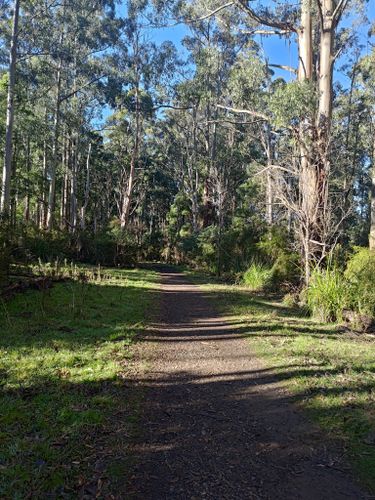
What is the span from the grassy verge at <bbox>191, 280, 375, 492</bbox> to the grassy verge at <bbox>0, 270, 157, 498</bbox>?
5.91ft

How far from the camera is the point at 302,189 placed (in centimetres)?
1041

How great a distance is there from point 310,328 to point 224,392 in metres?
3.59

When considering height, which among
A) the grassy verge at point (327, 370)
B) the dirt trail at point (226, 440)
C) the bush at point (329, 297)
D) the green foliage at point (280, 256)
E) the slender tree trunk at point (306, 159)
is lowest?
the dirt trail at point (226, 440)

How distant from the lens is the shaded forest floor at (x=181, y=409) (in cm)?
292

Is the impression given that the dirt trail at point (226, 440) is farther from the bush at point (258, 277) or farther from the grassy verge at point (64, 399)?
the bush at point (258, 277)

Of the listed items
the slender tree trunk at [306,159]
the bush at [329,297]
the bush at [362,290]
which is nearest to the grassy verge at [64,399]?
the bush at [329,297]

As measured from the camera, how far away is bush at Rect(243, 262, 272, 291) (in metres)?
13.3

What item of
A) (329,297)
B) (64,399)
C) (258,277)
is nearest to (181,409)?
(64,399)

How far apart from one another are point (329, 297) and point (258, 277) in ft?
16.6

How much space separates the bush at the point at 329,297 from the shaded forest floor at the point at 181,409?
106 cm

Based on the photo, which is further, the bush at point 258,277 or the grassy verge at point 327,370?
the bush at point 258,277

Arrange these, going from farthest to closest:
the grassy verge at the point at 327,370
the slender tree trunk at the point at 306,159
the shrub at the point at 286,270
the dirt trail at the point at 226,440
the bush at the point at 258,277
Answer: the bush at the point at 258,277 < the shrub at the point at 286,270 < the slender tree trunk at the point at 306,159 < the grassy verge at the point at 327,370 < the dirt trail at the point at 226,440

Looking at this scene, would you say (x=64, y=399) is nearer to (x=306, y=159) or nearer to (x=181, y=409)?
(x=181, y=409)

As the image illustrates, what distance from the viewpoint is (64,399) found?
4.18 metres
